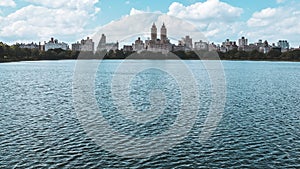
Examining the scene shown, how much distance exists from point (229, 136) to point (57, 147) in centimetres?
1479

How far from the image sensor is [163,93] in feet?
193

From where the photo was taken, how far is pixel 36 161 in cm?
2275

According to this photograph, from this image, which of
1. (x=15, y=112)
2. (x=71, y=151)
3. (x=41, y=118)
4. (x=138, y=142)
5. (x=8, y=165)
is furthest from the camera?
(x=15, y=112)

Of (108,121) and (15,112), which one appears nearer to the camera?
(108,121)

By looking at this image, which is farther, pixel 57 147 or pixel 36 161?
pixel 57 147

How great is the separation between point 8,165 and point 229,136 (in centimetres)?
1820

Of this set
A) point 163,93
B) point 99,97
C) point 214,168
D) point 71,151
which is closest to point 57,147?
point 71,151

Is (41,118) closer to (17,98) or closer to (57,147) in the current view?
(57,147)

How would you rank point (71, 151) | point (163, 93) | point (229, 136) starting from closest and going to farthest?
1. point (71, 151)
2. point (229, 136)
3. point (163, 93)

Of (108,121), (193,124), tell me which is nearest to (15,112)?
(108,121)

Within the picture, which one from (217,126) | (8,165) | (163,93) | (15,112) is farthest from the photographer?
(163,93)

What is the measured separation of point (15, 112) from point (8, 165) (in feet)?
58.8

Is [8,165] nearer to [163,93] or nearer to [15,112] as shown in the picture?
[15,112]

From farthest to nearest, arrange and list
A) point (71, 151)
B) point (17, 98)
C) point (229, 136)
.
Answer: point (17, 98) → point (229, 136) → point (71, 151)
